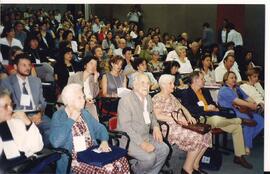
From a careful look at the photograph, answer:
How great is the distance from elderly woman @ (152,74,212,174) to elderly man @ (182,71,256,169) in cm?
28

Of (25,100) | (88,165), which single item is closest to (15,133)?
(88,165)

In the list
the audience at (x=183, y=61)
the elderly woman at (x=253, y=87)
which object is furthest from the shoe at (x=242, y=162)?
the audience at (x=183, y=61)

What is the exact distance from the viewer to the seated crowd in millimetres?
2914

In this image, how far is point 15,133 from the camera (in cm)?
278

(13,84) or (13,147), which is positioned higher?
(13,84)

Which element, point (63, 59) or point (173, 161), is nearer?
point (173, 161)

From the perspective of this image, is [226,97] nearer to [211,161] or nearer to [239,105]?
[239,105]

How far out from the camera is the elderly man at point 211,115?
4.17 m

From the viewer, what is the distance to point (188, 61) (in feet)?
19.6

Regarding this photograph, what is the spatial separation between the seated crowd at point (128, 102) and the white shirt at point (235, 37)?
0.11 metres

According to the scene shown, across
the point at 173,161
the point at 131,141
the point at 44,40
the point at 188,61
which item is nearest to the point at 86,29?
the point at 44,40

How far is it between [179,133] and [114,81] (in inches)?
50.2

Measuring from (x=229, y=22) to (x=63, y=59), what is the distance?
2892 mm
